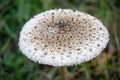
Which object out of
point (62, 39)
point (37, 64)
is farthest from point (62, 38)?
point (37, 64)

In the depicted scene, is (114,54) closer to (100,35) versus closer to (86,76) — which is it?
(86,76)

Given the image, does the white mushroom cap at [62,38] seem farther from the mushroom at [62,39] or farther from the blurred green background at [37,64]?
the blurred green background at [37,64]

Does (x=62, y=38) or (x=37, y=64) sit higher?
(x=37, y=64)

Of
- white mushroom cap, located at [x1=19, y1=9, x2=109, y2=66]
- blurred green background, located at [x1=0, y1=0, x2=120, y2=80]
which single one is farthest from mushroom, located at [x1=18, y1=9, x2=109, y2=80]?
blurred green background, located at [x1=0, y1=0, x2=120, y2=80]

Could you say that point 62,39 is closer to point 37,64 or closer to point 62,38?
point 62,38

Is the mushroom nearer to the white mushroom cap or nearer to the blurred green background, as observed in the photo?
the white mushroom cap

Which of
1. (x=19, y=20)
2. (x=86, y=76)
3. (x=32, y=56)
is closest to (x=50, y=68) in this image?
(x=86, y=76)
